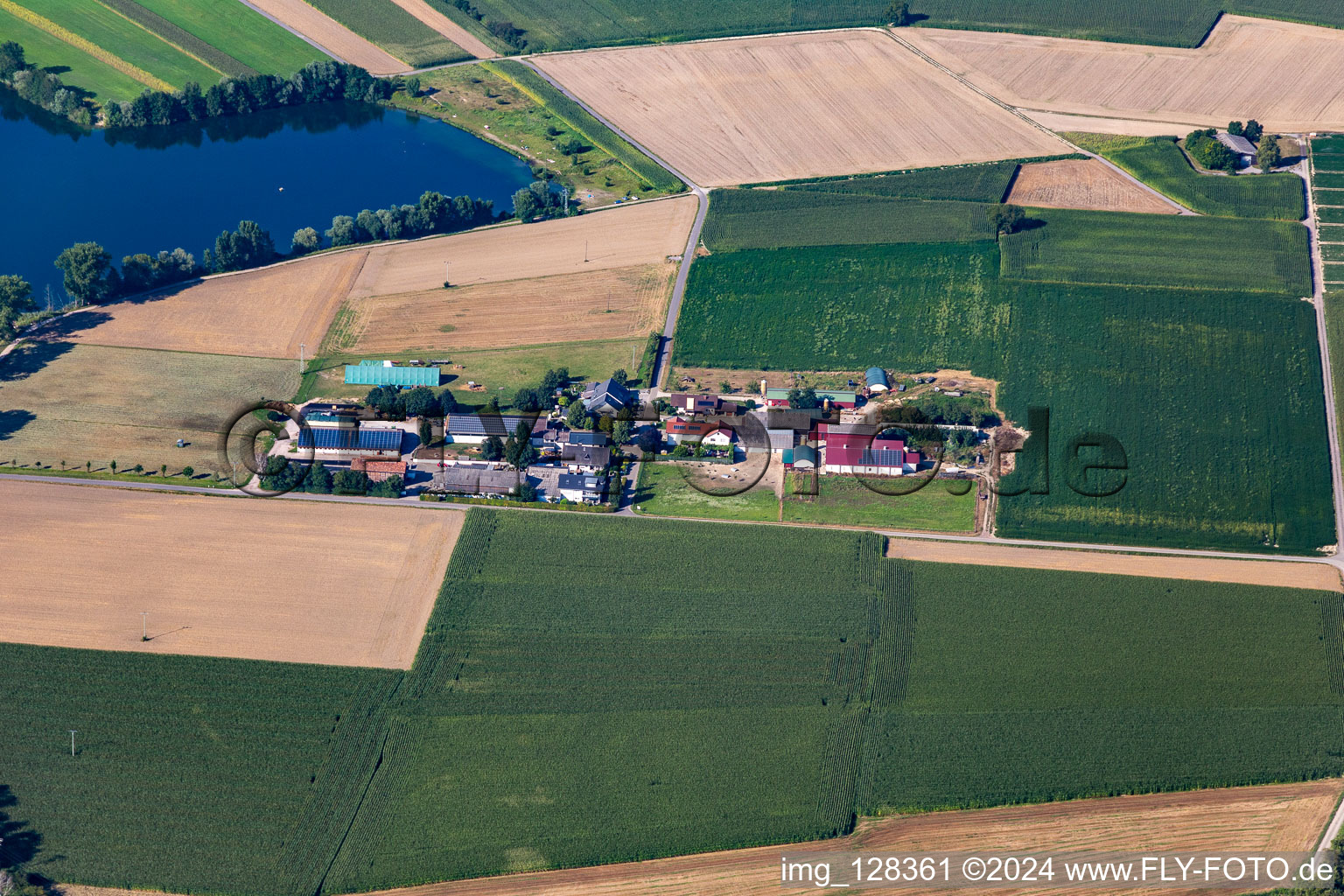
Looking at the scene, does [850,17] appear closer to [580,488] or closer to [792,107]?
[792,107]

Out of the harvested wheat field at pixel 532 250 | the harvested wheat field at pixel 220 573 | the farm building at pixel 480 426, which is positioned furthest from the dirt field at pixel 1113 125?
the harvested wheat field at pixel 220 573

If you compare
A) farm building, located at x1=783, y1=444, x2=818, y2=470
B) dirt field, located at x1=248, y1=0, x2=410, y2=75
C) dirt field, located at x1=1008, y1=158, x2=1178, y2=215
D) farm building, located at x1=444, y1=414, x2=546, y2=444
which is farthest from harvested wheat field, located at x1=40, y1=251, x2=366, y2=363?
dirt field, located at x1=1008, y1=158, x2=1178, y2=215

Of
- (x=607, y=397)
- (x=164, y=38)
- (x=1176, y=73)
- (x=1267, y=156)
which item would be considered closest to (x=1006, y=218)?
(x=1267, y=156)

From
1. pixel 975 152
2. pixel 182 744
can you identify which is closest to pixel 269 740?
pixel 182 744

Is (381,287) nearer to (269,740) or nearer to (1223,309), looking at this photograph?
(269,740)

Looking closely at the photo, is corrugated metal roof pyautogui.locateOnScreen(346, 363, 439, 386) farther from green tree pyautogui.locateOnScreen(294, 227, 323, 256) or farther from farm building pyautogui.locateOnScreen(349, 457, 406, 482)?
green tree pyautogui.locateOnScreen(294, 227, 323, 256)

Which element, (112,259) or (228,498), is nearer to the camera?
(228,498)
